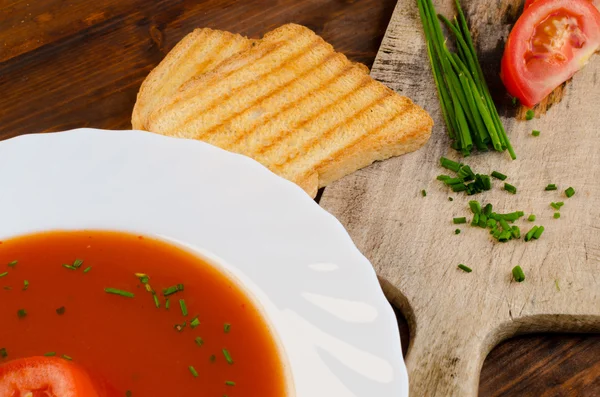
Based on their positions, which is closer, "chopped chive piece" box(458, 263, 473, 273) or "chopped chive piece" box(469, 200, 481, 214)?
"chopped chive piece" box(458, 263, 473, 273)

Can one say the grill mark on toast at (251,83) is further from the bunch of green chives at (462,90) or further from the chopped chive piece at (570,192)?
the chopped chive piece at (570,192)

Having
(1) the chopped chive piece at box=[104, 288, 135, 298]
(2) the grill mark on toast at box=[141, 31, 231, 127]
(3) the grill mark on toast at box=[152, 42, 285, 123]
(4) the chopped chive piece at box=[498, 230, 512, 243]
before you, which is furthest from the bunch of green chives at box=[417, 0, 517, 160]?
(1) the chopped chive piece at box=[104, 288, 135, 298]

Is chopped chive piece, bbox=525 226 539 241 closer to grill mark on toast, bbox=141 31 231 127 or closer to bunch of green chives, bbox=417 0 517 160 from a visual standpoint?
bunch of green chives, bbox=417 0 517 160

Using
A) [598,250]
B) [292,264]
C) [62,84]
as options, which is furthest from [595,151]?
[62,84]

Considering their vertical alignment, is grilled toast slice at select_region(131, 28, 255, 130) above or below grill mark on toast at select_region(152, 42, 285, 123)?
above

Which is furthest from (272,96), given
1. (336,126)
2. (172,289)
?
(172,289)
